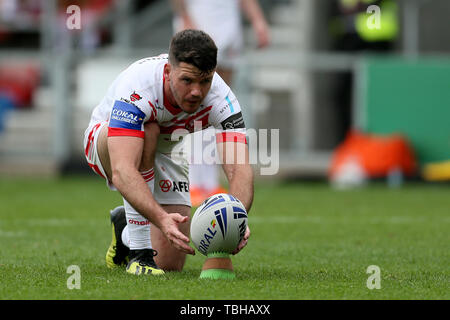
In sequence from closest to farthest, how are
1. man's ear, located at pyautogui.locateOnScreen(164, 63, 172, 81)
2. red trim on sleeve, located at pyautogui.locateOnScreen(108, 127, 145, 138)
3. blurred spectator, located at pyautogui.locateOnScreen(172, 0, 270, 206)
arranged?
red trim on sleeve, located at pyautogui.locateOnScreen(108, 127, 145, 138) → man's ear, located at pyautogui.locateOnScreen(164, 63, 172, 81) → blurred spectator, located at pyautogui.locateOnScreen(172, 0, 270, 206)

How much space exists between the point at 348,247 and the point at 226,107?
168cm

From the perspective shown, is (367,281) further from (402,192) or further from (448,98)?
(448,98)

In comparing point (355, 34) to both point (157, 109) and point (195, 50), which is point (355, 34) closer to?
point (157, 109)

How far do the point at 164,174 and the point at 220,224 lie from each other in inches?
32.0

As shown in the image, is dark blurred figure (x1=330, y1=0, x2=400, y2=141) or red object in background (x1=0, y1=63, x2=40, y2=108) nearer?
dark blurred figure (x1=330, y1=0, x2=400, y2=141)

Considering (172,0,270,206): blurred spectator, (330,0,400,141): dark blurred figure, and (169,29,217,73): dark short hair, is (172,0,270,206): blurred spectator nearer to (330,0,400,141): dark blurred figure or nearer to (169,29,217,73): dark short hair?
(330,0,400,141): dark blurred figure

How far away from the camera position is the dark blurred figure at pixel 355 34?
12.2 m

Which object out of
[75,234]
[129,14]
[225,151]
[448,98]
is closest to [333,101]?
[448,98]

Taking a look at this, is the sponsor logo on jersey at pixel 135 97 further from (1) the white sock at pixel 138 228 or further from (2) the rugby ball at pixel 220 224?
(2) the rugby ball at pixel 220 224

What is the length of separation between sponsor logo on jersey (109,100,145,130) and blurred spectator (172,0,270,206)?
381 cm

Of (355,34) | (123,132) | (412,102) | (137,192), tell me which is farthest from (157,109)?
(355,34)

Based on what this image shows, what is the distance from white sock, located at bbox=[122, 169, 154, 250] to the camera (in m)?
4.82

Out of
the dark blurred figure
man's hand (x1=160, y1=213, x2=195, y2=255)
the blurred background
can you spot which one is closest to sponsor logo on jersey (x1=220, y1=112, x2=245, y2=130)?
man's hand (x1=160, y1=213, x2=195, y2=255)

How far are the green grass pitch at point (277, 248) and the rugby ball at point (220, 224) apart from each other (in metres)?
0.20
